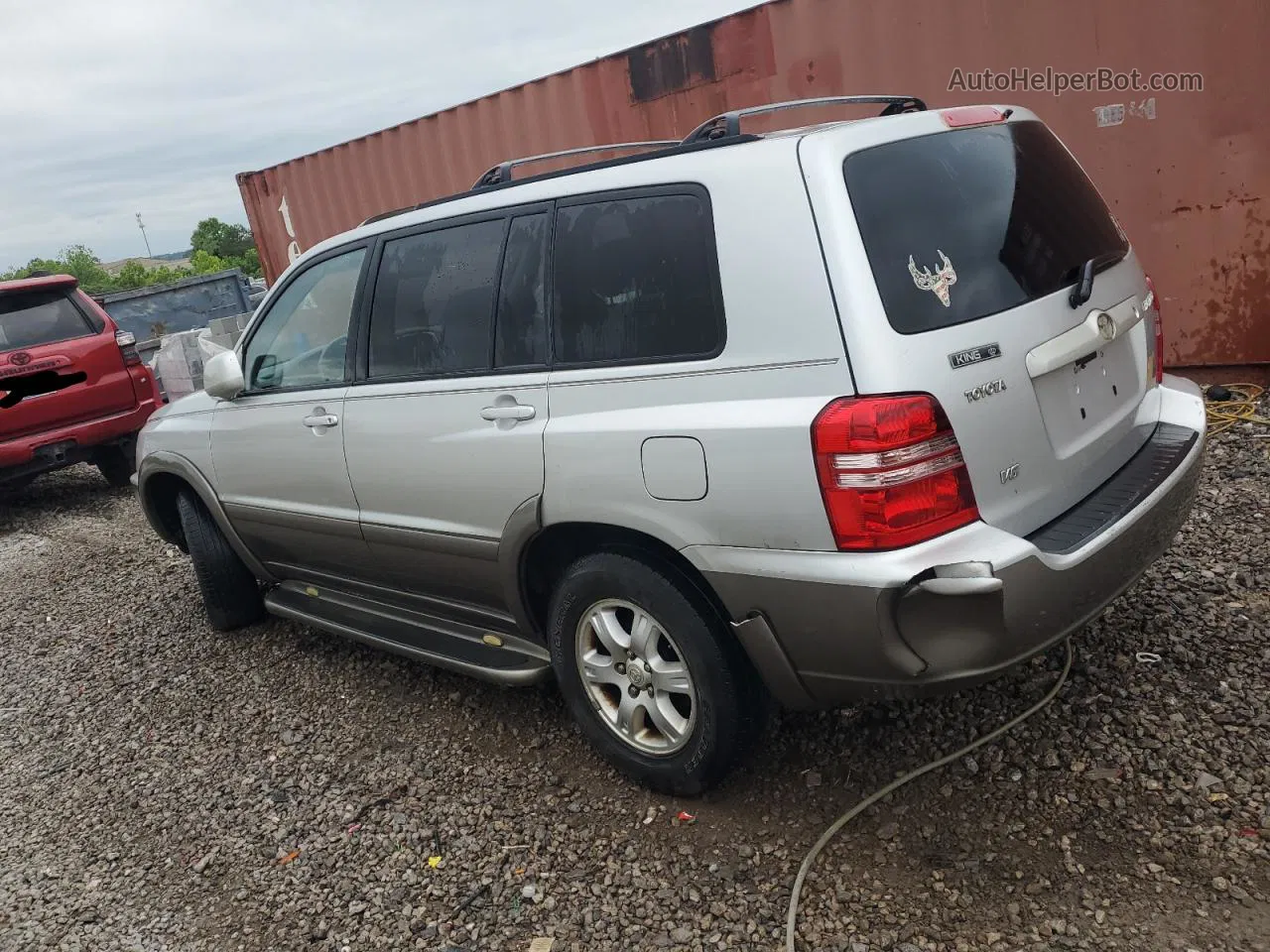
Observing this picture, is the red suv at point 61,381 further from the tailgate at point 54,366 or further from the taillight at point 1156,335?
the taillight at point 1156,335

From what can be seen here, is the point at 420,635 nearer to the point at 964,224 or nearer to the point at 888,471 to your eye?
the point at 888,471

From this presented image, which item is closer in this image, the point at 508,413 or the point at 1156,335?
the point at 508,413

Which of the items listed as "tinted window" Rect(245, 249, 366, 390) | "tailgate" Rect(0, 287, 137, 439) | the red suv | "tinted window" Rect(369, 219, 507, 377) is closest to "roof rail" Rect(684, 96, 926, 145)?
"tinted window" Rect(369, 219, 507, 377)

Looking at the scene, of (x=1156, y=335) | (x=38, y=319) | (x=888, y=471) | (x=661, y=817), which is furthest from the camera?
(x=38, y=319)

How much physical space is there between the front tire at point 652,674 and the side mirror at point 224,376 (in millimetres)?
1805

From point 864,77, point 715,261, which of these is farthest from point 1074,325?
point 864,77

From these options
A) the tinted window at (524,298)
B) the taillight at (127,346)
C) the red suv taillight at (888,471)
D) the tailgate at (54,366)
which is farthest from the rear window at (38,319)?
the red suv taillight at (888,471)

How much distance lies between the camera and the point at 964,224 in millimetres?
2352

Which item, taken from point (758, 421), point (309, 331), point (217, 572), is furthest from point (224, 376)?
point (758, 421)

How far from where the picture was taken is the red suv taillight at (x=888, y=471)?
208cm

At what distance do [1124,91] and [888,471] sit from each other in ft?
14.3

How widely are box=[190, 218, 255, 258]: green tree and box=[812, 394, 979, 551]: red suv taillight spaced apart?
88.6 m

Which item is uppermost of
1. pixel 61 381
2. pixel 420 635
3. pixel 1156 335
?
pixel 61 381

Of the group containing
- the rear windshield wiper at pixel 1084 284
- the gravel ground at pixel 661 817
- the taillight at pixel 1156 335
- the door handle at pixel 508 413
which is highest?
the rear windshield wiper at pixel 1084 284
